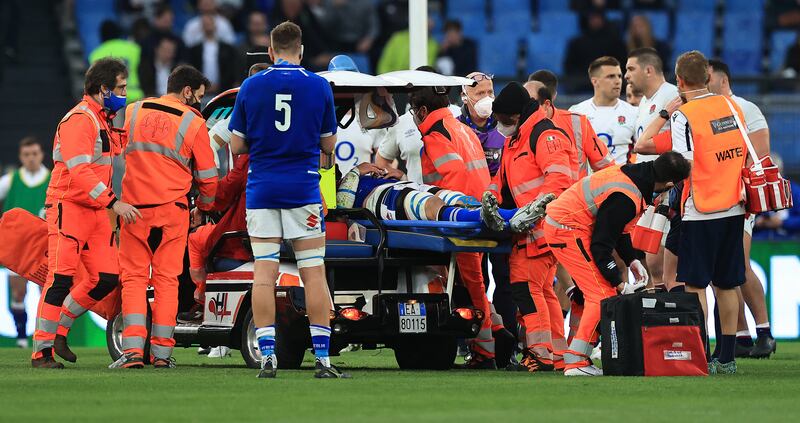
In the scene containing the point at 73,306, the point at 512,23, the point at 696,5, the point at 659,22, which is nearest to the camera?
the point at 73,306

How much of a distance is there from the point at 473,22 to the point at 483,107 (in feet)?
40.8

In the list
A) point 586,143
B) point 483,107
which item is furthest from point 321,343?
point 483,107

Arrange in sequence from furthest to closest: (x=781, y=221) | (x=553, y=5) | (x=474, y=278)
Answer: (x=553, y=5) < (x=781, y=221) < (x=474, y=278)

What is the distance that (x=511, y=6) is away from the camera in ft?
88.1

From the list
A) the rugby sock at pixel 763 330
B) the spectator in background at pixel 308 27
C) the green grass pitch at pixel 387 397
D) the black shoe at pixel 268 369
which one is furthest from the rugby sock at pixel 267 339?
the spectator in background at pixel 308 27

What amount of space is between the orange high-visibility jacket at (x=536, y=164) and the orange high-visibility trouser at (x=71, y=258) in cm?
307

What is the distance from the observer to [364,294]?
1258cm

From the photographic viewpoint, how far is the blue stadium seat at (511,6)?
2667 cm

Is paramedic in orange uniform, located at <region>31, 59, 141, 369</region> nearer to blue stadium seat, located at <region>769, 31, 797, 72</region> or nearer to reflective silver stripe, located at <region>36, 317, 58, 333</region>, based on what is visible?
reflective silver stripe, located at <region>36, 317, 58, 333</region>

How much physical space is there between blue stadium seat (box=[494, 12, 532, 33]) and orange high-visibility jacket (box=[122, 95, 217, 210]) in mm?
13864

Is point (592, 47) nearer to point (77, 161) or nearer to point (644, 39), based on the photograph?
point (644, 39)

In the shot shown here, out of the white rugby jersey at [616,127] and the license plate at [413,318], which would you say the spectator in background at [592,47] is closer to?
the white rugby jersey at [616,127]

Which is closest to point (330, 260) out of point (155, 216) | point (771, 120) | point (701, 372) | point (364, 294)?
point (364, 294)

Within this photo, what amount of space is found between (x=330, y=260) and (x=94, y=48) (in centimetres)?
1402
